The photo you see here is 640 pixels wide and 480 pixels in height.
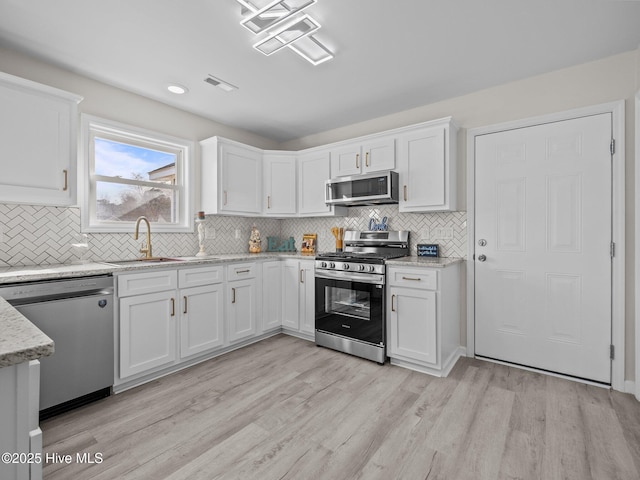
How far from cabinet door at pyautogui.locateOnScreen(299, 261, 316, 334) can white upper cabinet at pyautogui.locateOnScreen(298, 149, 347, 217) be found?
0.70 metres

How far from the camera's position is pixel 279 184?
395 cm

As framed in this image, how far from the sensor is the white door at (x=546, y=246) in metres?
2.46

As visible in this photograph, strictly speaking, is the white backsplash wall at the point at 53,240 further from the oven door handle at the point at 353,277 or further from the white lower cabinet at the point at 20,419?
the white lower cabinet at the point at 20,419

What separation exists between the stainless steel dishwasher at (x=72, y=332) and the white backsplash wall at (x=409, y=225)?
2402 mm

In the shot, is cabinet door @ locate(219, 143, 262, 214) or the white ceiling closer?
the white ceiling

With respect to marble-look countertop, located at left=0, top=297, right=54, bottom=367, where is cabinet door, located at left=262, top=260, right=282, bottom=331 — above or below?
below

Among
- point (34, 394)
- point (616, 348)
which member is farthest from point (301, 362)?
point (616, 348)

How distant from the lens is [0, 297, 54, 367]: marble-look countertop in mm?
729

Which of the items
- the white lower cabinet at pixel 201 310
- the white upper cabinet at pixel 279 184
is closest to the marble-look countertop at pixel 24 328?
the white lower cabinet at pixel 201 310

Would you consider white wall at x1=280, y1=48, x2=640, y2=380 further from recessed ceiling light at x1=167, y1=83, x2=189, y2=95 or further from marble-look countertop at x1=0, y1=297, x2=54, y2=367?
marble-look countertop at x1=0, y1=297, x2=54, y2=367

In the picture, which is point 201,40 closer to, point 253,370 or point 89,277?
point 89,277

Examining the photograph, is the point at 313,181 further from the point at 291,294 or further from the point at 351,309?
the point at 351,309

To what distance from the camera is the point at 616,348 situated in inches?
94.4

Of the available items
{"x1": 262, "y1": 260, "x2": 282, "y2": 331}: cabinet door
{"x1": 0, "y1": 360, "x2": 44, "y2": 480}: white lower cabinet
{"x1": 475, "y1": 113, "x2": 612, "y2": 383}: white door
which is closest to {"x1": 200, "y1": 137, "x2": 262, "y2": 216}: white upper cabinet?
{"x1": 262, "y1": 260, "x2": 282, "y2": 331}: cabinet door
